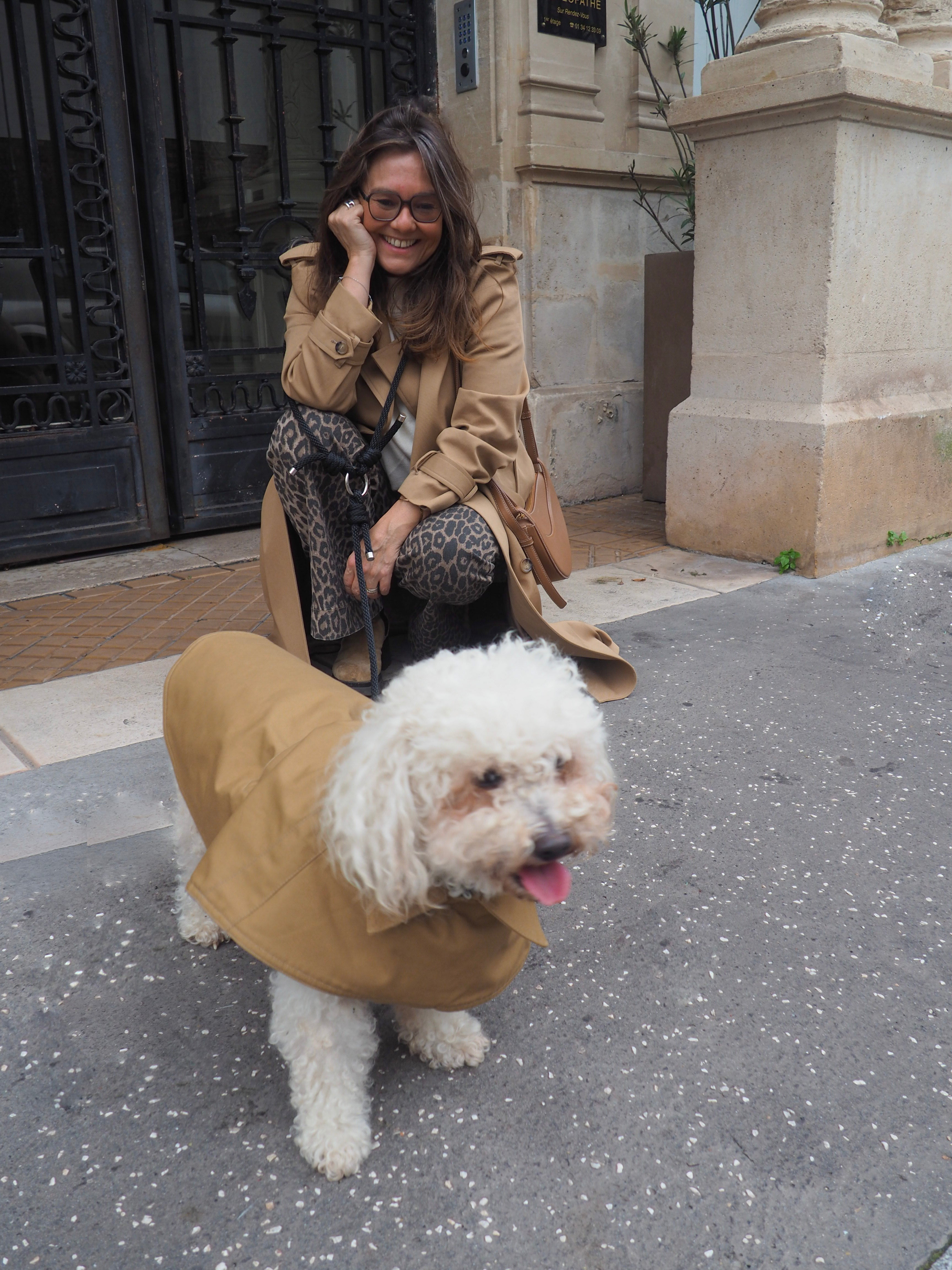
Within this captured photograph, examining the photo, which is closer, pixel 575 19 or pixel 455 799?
pixel 455 799

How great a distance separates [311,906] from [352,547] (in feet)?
6.02

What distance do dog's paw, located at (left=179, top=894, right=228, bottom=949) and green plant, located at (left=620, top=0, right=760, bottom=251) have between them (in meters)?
4.91

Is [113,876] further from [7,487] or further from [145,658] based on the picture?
[7,487]

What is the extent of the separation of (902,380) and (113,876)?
4.22 m

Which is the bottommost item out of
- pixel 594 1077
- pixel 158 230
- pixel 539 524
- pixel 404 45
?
pixel 594 1077

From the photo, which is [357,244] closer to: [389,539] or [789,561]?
[389,539]

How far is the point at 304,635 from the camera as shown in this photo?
10.8 ft

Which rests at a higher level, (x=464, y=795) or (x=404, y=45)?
(x=404, y=45)

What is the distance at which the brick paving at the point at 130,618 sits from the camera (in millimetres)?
3582

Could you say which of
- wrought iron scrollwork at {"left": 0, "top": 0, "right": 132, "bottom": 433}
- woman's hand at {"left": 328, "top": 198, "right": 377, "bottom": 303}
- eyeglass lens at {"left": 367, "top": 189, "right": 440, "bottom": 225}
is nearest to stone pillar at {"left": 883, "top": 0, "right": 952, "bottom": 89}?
eyeglass lens at {"left": 367, "top": 189, "right": 440, "bottom": 225}

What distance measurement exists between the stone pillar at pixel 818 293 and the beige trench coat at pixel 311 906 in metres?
3.41

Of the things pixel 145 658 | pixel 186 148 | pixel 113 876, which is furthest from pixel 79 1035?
pixel 186 148

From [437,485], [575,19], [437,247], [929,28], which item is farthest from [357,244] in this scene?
[929,28]

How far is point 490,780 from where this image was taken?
1.40 meters
